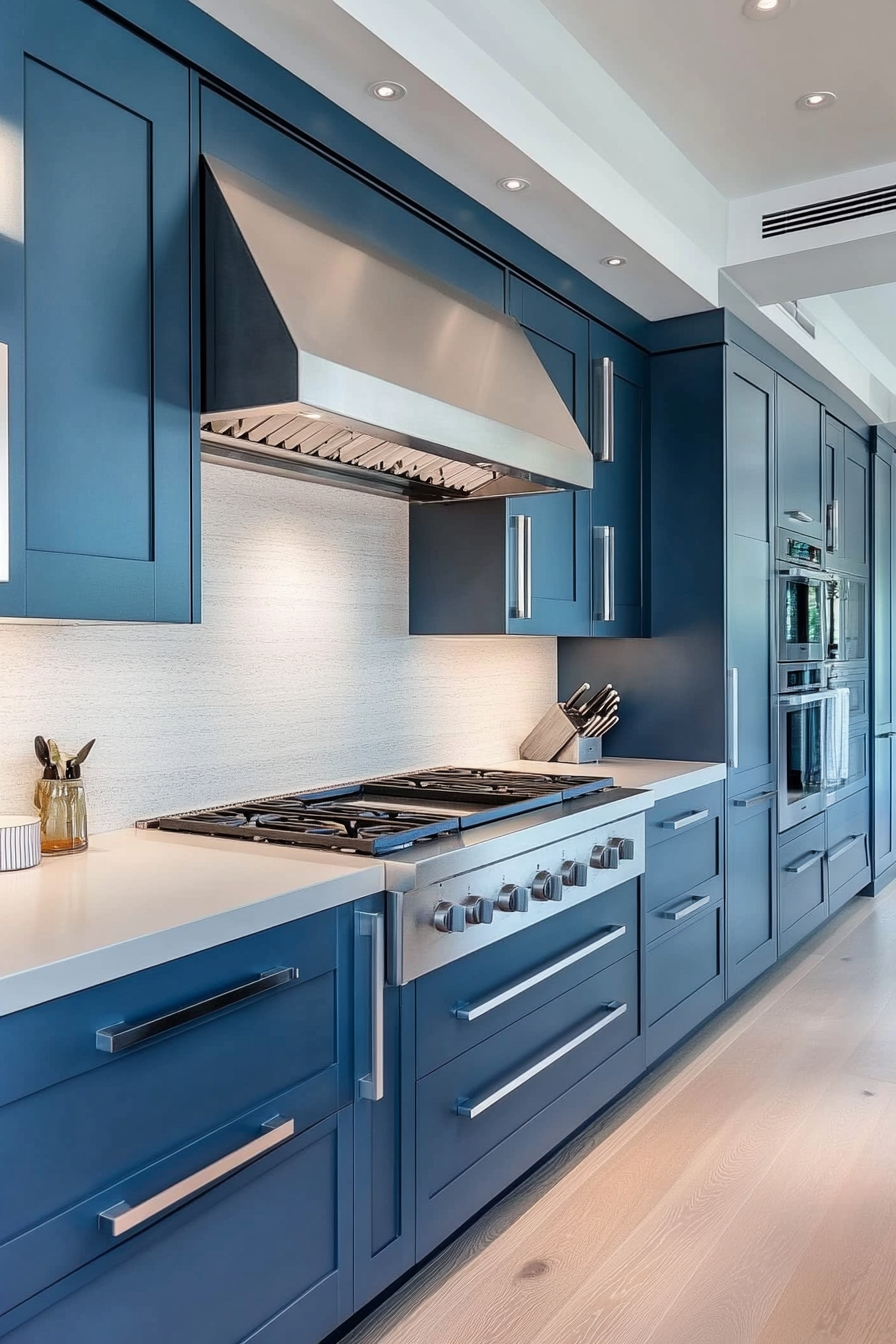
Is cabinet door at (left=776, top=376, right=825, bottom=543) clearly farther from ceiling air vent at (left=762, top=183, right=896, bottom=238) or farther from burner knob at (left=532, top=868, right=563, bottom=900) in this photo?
burner knob at (left=532, top=868, right=563, bottom=900)

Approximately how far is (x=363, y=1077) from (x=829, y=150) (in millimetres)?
2954

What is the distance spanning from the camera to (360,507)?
2.83 meters

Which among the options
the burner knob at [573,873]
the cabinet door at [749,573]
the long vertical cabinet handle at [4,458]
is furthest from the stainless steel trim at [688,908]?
the long vertical cabinet handle at [4,458]

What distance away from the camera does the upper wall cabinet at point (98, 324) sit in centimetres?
158

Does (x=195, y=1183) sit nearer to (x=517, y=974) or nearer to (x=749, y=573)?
(x=517, y=974)

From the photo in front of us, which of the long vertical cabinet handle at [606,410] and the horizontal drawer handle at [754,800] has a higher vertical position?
the long vertical cabinet handle at [606,410]

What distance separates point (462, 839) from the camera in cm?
207

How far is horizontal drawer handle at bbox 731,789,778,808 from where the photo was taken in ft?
11.8

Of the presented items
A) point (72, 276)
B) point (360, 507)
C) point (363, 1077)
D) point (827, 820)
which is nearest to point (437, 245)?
point (360, 507)

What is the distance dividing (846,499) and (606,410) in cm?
220

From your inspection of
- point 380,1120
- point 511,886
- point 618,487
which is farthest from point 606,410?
point 380,1120

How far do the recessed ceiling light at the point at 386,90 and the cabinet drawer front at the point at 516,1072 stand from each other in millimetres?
1946

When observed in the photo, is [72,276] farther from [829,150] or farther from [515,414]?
[829,150]

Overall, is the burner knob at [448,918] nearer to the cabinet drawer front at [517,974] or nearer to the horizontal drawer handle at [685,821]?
the cabinet drawer front at [517,974]
